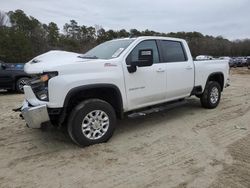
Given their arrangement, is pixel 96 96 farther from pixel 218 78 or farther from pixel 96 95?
pixel 218 78

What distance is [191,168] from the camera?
14.6 ft

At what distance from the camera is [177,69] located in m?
6.93

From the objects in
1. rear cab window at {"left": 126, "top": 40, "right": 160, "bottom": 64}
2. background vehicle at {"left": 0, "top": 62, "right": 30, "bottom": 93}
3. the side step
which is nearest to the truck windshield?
rear cab window at {"left": 126, "top": 40, "right": 160, "bottom": 64}

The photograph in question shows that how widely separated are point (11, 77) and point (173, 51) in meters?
7.87

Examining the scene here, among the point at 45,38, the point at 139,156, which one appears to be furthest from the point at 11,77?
the point at 45,38

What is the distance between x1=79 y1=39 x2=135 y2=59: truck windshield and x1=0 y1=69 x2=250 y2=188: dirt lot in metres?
1.53

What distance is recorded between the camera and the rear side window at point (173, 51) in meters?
6.84

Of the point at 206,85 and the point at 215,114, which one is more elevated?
the point at 206,85

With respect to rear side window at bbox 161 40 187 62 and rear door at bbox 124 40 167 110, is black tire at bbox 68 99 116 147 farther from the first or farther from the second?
rear side window at bbox 161 40 187 62

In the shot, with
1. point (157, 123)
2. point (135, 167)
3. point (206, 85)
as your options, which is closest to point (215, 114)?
point (206, 85)

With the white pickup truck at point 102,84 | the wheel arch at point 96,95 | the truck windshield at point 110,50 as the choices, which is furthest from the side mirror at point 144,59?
the wheel arch at point 96,95

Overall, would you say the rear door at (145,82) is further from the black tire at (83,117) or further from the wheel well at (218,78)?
the wheel well at (218,78)

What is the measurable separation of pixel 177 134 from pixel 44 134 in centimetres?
257

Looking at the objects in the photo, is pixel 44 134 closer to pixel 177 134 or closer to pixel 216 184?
pixel 177 134
